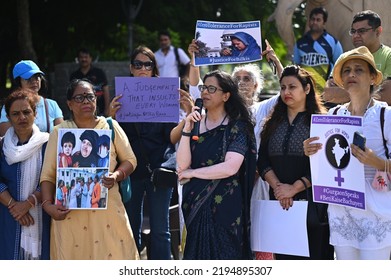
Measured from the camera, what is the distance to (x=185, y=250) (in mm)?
5695

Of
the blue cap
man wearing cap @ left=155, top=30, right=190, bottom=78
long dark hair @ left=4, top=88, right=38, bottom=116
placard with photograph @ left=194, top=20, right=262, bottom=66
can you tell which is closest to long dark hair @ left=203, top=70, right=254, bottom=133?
placard with photograph @ left=194, top=20, right=262, bottom=66

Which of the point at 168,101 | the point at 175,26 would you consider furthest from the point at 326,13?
the point at 175,26

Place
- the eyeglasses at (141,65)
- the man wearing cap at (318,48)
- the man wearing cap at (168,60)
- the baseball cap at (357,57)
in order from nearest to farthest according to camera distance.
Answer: the baseball cap at (357,57) → the eyeglasses at (141,65) → the man wearing cap at (318,48) → the man wearing cap at (168,60)

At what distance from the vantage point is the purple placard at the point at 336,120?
16.4ft

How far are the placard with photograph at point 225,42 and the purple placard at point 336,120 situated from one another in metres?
1.43

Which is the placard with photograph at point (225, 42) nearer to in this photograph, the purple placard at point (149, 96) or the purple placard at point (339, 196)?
the purple placard at point (149, 96)

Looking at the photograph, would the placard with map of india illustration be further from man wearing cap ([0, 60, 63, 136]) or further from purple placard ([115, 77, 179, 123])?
man wearing cap ([0, 60, 63, 136])

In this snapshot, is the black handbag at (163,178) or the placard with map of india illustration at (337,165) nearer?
the placard with map of india illustration at (337,165)

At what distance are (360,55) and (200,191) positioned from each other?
1462 mm

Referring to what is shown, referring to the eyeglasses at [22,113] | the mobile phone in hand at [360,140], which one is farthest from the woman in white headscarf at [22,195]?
the mobile phone in hand at [360,140]

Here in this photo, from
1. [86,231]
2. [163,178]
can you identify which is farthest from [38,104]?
[86,231]

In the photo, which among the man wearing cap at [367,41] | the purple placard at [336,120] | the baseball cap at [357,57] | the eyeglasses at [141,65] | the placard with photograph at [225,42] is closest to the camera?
the purple placard at [336,120]

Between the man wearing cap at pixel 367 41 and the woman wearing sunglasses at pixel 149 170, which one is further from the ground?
the man wearing cap at pixel 367 41

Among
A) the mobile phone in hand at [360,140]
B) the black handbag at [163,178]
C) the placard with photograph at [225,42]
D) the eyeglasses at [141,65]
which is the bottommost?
the black handbag at [163,178]
